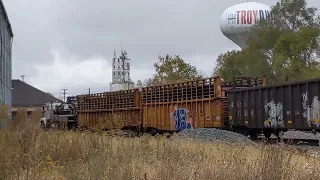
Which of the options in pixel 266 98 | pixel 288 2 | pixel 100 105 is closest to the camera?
pixel 266 98

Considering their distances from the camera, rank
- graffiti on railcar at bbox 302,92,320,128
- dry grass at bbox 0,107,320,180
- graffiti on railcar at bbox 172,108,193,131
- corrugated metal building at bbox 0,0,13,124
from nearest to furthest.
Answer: dry grass at bbox 0,107,320,180 → graffiti on railcar at bbox 302,92,320,128 → graffiti on railcar at bbox 172,108,193,131 → corrugated metal building at bbox 0,0,13,124

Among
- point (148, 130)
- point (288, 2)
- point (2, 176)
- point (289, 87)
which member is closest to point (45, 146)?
point (2, 176)

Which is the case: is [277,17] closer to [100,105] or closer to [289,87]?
[100,105]

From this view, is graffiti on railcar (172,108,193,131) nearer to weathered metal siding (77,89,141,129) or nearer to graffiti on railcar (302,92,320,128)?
weathered metal siding (77,89,141,129)

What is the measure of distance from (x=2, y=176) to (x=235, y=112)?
595 inches

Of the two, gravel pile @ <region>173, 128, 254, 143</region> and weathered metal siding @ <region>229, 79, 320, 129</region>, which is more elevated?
weathered metal siding @ <region>229, 79, 320, 129</region>

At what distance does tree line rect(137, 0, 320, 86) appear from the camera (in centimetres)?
5175

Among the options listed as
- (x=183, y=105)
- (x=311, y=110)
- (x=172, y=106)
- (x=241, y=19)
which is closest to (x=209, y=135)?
(x=311, y=110)

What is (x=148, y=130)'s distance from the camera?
1100 inches

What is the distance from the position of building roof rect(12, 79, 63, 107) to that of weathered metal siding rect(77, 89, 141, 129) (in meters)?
71.1

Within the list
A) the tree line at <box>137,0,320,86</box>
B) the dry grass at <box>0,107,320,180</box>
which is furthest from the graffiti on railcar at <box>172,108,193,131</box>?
the tree line at <box>137,0,320,86</box>

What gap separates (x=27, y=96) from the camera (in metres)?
109

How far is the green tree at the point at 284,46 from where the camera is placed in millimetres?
51656

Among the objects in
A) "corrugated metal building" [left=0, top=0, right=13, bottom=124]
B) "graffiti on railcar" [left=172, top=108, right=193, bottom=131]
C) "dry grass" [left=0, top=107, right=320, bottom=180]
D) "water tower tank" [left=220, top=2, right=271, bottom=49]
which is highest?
"water tower tank" [left=220, top=2, right=271, bottom=49]
